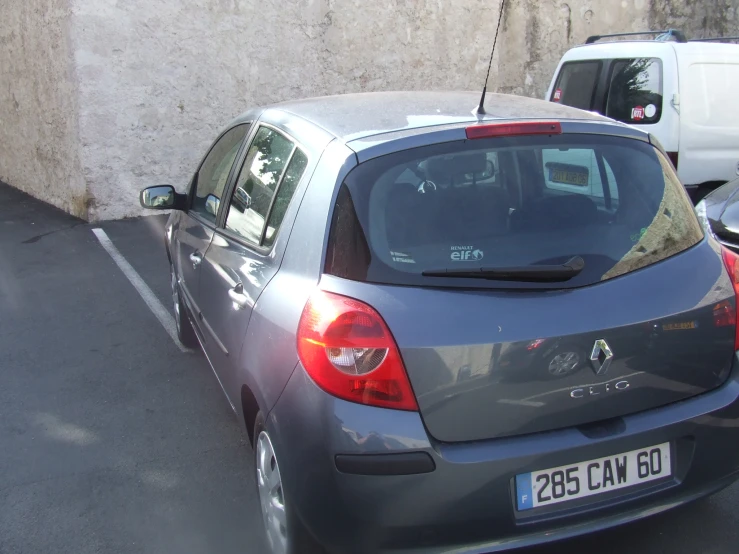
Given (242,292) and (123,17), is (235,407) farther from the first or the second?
(123,17)

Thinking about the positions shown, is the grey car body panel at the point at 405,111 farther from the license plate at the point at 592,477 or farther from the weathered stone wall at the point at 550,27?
the weathered stone wall at the point at 550,27

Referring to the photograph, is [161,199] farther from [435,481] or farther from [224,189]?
[435,481]

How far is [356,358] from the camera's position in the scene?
234 centimetres


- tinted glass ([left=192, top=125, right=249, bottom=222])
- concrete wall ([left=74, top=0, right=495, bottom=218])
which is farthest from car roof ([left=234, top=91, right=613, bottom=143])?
concrete wall ([left=74, top=0, right=495, bottom=218])

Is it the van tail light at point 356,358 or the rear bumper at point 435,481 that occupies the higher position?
the van tail light at point 356,358

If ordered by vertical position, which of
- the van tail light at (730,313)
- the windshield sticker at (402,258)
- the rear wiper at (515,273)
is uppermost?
the windshield sticker at (402,258)

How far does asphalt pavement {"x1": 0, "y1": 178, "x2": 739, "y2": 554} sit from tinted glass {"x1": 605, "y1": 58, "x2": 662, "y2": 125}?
15.4 ft

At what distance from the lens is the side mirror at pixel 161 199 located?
14.9 ft

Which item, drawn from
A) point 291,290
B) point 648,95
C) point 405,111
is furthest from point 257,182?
point 648,95

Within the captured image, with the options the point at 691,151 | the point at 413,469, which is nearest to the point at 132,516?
the point at 413,469

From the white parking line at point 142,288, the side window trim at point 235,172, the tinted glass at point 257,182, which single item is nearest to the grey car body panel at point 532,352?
the tinted glass at point 257,182

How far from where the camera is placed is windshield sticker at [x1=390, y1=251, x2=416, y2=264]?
8.02ft

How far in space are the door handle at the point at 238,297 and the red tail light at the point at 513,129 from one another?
1115 millimetres

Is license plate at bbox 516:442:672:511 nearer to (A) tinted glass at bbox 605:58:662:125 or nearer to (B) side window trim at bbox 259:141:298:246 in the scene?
(B) side window trim at bbox 259:141:298:246
